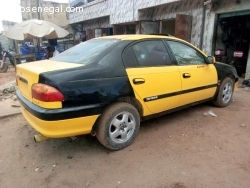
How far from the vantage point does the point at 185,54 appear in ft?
11.5

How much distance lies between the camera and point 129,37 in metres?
2.99

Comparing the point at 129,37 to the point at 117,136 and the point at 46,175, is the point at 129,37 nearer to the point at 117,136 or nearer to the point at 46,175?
the point at 117,136

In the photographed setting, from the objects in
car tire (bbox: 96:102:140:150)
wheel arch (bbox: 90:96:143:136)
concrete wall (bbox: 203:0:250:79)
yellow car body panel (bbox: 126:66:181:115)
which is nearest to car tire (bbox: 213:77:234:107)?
yellow car body panel (bbox: 126:66:181:115)

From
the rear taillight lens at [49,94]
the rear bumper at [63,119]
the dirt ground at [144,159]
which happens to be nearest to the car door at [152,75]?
the dirt ground at [144,159]

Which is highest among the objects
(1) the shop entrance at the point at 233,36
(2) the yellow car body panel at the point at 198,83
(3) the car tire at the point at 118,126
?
(1) the shop entrance at the point at 233,36

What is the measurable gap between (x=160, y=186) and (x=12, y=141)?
92.6 inches

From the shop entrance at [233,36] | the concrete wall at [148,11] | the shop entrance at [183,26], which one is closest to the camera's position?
the shop entrance at [183,26]

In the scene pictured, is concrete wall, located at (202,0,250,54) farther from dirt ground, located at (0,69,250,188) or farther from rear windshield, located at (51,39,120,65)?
rear windshield, located at (51,39,120,65)

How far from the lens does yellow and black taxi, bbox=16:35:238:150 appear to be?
89.1 inches

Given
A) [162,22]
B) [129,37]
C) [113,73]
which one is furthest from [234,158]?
[162,22]

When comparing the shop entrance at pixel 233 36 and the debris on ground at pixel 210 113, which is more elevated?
the shop entrance at pixel 233 36

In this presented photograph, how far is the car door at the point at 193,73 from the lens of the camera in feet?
10.9

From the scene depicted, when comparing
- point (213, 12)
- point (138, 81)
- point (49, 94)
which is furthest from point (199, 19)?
point (49, 94)

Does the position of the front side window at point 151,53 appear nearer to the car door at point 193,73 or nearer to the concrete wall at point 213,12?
the car door at point 193,73
